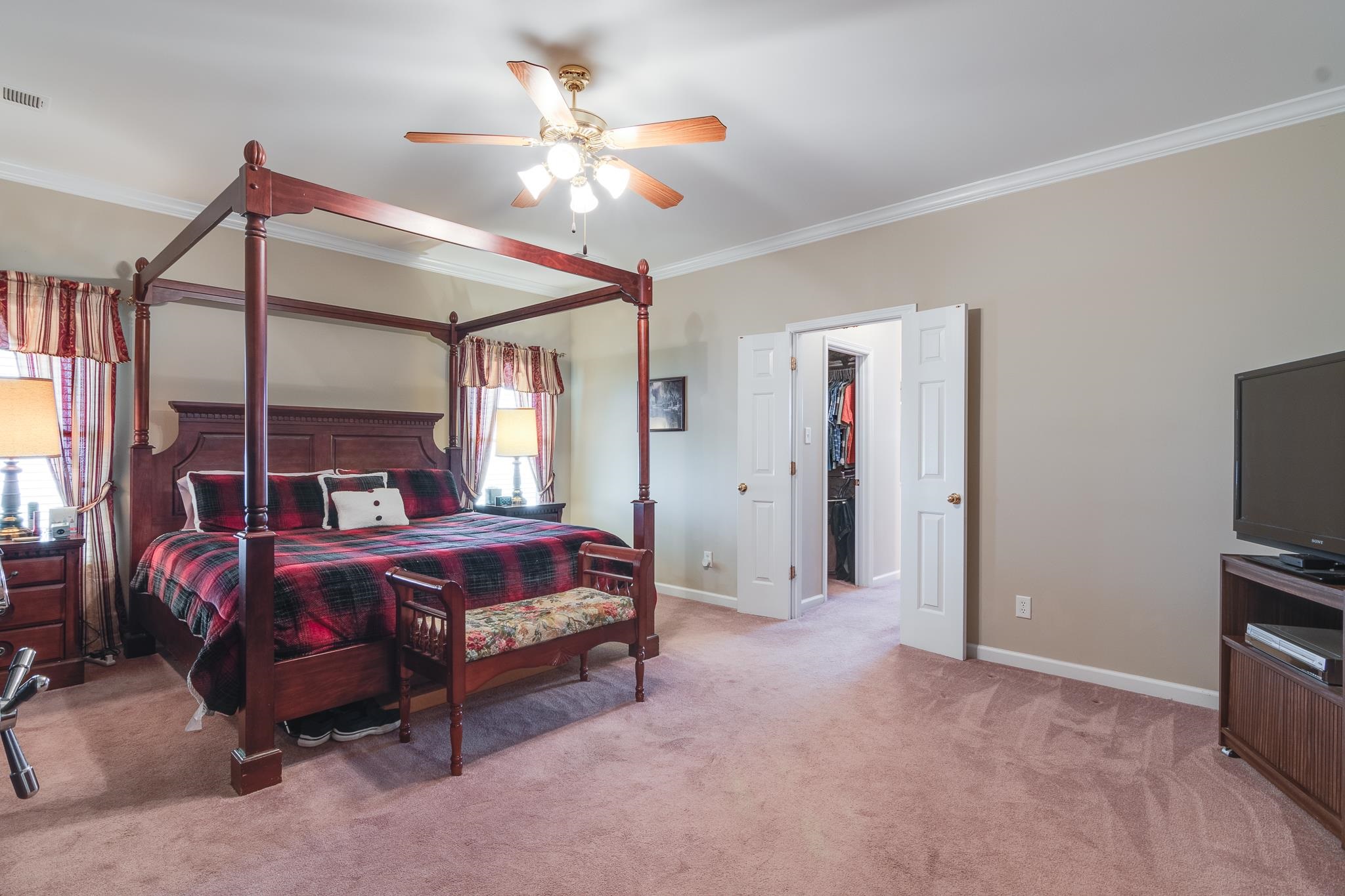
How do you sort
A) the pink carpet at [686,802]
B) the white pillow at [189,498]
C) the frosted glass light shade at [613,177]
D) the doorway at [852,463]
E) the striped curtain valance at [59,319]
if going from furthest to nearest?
the doorway at [852,463]
the white pillow at [189,498]
the striped curtain valance at [59,319]
the frosted glass light shade at [613,177]
the pink carpet at [686,802]

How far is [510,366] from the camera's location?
5.50m

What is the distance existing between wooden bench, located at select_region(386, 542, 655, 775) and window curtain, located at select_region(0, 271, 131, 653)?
84.3 inches

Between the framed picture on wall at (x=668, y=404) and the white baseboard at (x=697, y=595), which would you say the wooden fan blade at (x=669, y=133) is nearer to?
the framed picture on wall at (x=668, y=404)

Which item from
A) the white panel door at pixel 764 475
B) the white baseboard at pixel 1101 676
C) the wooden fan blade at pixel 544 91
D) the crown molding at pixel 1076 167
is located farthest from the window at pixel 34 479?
the white baseboard at pixel 1101 676

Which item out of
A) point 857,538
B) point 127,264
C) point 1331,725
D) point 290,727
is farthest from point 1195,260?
A: point 127,264

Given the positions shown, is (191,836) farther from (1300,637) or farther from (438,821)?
(1300,637)

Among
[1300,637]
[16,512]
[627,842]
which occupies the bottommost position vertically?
[627,842]

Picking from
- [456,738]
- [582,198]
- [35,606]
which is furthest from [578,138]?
[35,606]

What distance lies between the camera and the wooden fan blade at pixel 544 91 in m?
2.11

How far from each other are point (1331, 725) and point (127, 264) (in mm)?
5725

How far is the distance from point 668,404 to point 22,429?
3.74 meters

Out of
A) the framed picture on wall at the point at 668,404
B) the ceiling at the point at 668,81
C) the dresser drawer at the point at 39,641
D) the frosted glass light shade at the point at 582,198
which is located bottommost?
the dresser drawer at the point at 39,641

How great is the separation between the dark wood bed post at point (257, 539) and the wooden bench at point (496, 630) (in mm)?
468

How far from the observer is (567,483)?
20.2ft
